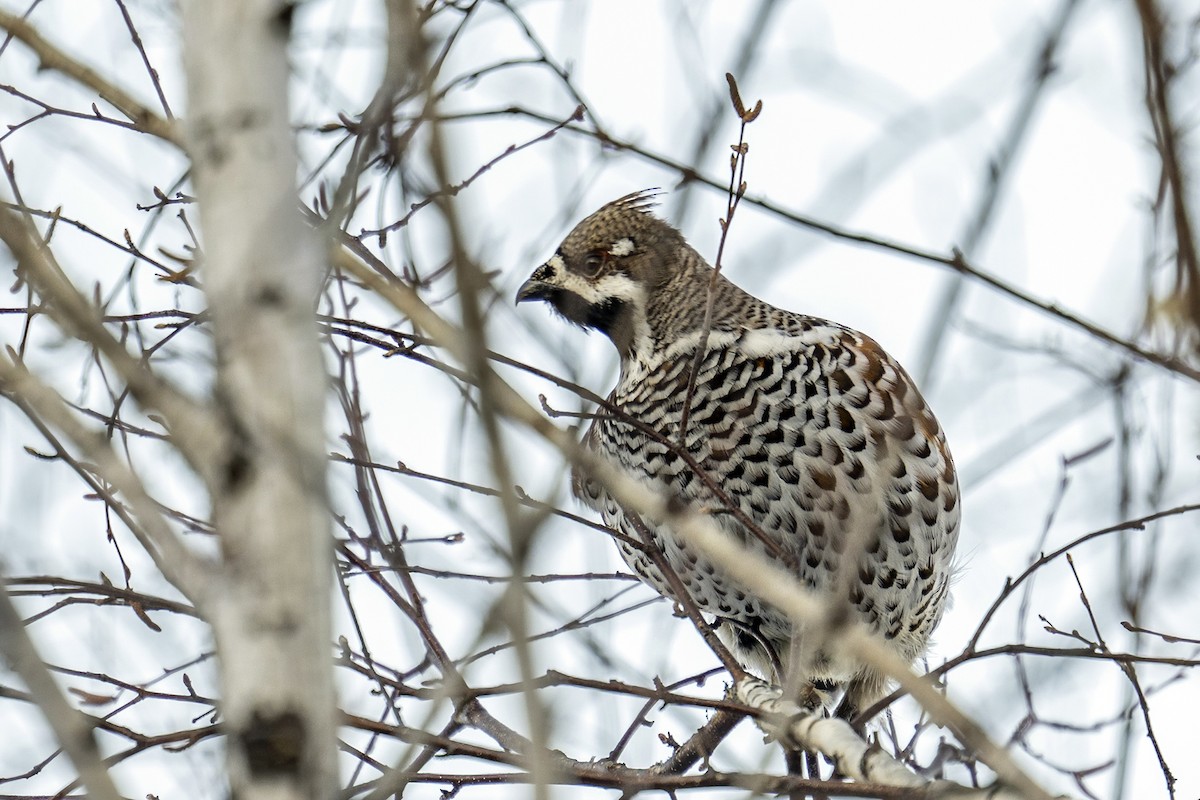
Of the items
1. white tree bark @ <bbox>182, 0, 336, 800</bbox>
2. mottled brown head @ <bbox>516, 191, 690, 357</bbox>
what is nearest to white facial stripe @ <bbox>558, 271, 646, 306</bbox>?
mottled brown head @ <bbox>516, 191, 690, 357</bbox>

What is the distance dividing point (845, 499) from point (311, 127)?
2.74m

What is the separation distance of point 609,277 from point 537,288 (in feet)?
1.20

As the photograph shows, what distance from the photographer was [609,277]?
630 centimetres

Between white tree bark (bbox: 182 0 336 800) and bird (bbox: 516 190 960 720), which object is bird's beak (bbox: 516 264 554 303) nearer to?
bird (bbox: 516 190 960 720)

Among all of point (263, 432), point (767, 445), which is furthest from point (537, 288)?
point (263, 432)

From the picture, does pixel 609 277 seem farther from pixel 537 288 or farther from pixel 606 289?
pixel 537 288

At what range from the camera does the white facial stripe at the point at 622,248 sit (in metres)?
6.31

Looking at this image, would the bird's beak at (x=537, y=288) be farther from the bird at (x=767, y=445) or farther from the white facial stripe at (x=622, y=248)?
the white facial stripe at (x=622, y=248)

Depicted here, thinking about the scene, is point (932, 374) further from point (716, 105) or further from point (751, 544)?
point (751, 544)

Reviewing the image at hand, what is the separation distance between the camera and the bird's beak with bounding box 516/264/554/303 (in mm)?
A: 6234

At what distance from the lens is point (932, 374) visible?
1938 mm

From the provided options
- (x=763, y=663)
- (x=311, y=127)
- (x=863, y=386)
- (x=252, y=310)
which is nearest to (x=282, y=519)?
(x=252, y=310)

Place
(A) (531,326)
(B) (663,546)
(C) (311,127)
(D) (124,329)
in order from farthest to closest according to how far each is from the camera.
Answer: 1. (B) (663,546)
2. (D) (124,329)
3. (C) (311,127)
4. (A) (531,326)

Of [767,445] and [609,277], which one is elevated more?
[609,277]
